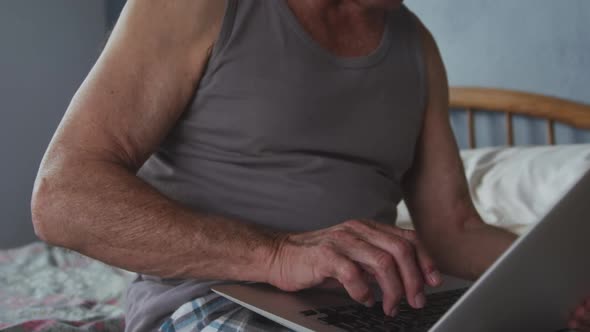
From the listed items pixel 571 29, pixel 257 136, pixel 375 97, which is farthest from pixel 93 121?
pixel 571 29

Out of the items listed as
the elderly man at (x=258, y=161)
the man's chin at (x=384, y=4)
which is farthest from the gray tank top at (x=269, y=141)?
the man's chin at (x=384, y=4)

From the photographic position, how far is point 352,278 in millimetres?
542

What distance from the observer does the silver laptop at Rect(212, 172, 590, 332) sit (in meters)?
0.42

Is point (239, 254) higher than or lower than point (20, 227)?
higher

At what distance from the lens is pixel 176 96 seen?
2.53 ft

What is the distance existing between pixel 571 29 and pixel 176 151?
1.21 m

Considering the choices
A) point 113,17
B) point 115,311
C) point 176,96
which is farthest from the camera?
point 113,17

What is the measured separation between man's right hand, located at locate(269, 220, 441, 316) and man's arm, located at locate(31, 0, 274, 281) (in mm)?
56

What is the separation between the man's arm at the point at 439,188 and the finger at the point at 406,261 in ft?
1.39

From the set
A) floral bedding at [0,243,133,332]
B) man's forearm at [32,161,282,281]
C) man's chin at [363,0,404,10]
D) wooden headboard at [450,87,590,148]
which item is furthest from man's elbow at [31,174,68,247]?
wooden headboard at [450,87,590,148]

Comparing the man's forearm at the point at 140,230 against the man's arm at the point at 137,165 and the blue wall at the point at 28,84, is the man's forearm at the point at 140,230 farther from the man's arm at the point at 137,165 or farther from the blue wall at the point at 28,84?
the blue wall at the point at 28,84

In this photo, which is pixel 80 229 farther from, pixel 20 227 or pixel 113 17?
pixel 113 17

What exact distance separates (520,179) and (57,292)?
3.60 feet

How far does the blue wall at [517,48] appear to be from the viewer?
1610mm
